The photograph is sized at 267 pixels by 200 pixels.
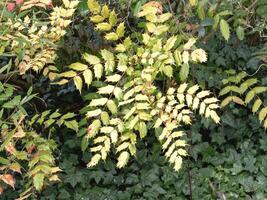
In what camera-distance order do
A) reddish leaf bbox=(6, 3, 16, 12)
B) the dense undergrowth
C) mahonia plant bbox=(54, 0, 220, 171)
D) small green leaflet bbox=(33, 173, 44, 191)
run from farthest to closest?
reddish leaf bbox=(6, 3, 16, 12)
the dense undergrowth
mahonia plant bbox=(54, 0, 220, 171)
small green leaflet bbox=(33, 173, 44, 191)

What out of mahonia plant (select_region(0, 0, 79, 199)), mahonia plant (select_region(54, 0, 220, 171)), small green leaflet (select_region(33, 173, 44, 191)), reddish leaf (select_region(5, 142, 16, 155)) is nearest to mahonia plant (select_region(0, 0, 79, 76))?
mahonia plant (select_region(0, 0, 79, 199))

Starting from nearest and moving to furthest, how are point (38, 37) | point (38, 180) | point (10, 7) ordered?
1. point (38, 180)
2. point (10, 7)
3. point (38, 37)

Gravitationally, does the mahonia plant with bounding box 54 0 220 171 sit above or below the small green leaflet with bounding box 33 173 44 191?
above

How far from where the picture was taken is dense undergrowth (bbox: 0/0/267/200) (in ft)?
8.11

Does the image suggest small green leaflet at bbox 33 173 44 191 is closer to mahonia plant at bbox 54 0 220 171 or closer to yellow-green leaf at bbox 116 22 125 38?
mahonia plant at bbox 54 0 220 171

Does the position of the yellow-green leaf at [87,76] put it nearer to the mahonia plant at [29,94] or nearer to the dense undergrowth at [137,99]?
the dense undergrowth at [137,99]

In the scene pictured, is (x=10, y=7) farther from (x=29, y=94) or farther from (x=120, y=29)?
(x=120, y=29)

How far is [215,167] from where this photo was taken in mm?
3465

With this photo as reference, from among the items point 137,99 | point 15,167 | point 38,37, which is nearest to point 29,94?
point 38,37

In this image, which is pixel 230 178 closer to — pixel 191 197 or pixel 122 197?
pixel 191 197

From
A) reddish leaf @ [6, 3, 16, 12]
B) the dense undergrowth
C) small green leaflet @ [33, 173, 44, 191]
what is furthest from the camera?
reddish leaf @ [6, 3, 16, 12]

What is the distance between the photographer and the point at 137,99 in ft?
7.83

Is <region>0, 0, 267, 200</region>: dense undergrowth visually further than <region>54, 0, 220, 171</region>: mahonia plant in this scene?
Yes

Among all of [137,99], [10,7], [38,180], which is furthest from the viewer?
[10,7]
